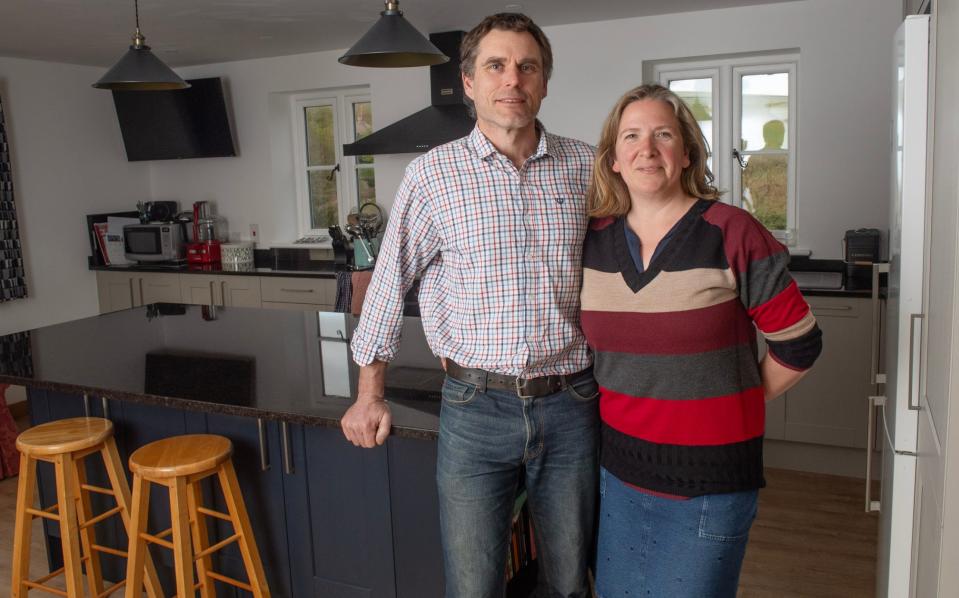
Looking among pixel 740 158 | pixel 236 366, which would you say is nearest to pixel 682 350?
pixel 236 366

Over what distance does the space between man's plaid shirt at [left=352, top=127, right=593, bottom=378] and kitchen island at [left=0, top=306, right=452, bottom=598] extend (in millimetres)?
350

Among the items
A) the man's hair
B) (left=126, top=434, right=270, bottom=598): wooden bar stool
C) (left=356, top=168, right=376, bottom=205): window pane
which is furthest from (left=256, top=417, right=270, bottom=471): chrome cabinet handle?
(left=356, top=168, right=376, bottom=205): window pane

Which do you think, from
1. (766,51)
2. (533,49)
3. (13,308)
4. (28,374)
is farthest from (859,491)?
(13,308)

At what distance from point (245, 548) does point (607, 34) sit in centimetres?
333

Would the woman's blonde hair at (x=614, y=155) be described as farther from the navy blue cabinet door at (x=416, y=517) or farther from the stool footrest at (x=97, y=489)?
the stool footrest at (x=97, y=489)

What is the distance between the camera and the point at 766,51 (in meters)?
4.22

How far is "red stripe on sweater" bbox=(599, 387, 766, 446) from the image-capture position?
1432mm

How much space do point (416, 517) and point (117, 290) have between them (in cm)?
438

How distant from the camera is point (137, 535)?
7.59ft

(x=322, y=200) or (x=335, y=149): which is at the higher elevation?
(x=335, y=149)

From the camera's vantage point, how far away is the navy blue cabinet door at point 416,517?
215cm

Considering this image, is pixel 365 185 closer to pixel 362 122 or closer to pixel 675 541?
pixel 362 122

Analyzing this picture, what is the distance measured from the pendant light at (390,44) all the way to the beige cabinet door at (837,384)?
2.23 m

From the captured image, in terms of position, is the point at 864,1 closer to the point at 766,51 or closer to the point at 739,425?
the point at 766,51
